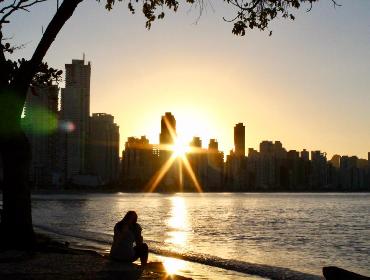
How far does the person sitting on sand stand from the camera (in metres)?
13.9

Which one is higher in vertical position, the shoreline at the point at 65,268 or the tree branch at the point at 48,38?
the tree branch at the point at 48,38

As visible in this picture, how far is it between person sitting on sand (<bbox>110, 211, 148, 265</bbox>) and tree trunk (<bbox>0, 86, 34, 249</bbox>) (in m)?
3.29

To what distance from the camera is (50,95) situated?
62.0ft

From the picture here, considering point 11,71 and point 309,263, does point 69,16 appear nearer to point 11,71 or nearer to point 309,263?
point 11,71

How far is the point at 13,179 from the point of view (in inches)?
640

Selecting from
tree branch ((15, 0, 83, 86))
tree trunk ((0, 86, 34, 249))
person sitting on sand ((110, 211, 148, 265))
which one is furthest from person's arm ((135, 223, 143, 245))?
tree branch ((15, 0, 83, 86))

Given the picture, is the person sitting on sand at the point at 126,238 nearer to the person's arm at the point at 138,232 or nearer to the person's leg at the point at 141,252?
the person's arm at the point at 138,232

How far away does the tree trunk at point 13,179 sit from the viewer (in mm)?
16203

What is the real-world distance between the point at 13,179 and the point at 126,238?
14.0 ft

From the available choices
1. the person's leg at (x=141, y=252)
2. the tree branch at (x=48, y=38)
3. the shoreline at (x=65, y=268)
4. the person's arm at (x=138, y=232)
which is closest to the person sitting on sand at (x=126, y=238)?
the person's arm at (x=138, y=232)

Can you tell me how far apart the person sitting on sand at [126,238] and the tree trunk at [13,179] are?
3285 millimetres

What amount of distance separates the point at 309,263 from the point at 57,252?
14.1m

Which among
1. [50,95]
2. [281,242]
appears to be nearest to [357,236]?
[281,242]

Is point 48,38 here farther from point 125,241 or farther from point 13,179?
point 125,241
